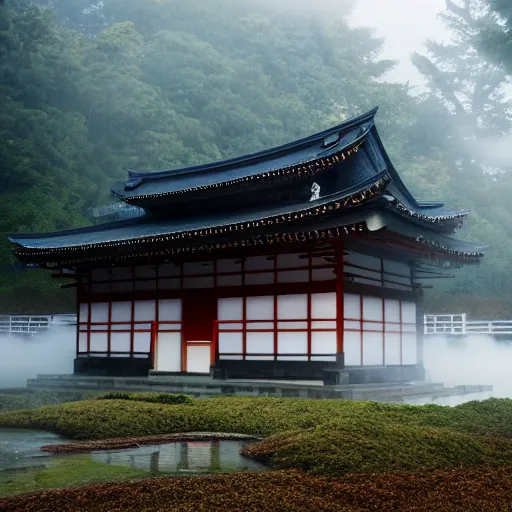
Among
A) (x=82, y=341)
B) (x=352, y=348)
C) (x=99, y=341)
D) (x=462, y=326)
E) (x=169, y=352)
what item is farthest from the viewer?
(x=462, y=326)

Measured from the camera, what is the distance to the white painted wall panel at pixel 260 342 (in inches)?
840

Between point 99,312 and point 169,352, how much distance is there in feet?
11.3

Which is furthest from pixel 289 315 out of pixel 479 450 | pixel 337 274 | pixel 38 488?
pixel 38 488

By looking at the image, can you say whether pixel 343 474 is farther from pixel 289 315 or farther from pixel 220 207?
pixel 220 207

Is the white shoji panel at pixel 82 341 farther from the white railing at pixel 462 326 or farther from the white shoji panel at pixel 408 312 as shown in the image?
the white railing at pixel 462 326

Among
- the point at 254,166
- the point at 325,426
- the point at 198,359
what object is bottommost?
the point at 325,426

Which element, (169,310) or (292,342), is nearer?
(292,342)

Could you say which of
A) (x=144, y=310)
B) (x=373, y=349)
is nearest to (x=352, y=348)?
(x=373, y=349)

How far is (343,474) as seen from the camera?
8992 mm

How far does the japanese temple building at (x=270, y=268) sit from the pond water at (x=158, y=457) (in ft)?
28.1

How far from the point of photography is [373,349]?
21891mm

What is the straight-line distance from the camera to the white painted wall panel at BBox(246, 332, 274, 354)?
2134 centimetres

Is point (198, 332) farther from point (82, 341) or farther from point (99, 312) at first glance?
point (82, 341)

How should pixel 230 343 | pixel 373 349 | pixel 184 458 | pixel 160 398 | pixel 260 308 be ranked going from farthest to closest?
pixel 230 343 < pixel 373 349 < pixel 260 308 < pixel 160 398 < pixel 184 458
